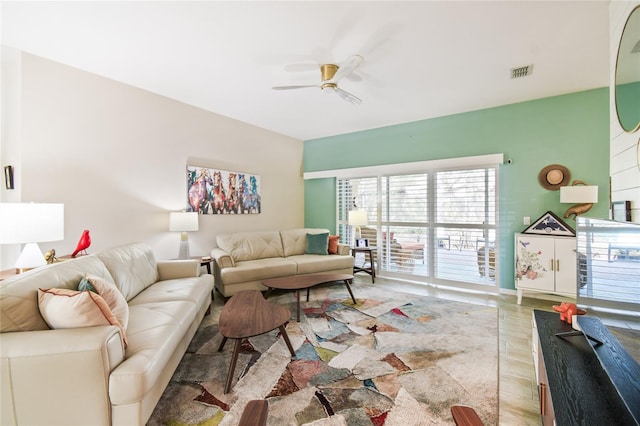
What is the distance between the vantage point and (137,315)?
6.61 feet

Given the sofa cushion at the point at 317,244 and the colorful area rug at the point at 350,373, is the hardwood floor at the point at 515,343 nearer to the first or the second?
the colorful area rug at the point at 350,373

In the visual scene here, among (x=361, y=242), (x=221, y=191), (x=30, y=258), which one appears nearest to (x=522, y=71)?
(x=361, y=242)

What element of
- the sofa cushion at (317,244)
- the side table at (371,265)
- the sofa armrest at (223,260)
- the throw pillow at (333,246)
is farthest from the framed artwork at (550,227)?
the sofa armrest at (223,260)

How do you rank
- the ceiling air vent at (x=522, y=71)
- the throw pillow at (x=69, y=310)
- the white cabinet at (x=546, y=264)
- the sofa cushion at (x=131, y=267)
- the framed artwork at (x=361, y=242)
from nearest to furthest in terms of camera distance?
the throw pillow at (x=69, y=310) → the sofa cushion at (x=131, y=267) → the ceiling air vent at (x=522, y=71) → the white cabinet at (x=546, y=264) → the framed artwork at (x=361, y=242)

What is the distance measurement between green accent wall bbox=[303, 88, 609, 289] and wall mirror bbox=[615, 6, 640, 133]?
2167 millimetres

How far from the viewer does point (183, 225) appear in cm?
361

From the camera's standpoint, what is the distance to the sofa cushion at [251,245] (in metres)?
4.16

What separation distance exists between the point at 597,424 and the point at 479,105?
4052mm

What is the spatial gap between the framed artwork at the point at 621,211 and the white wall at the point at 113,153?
4.58 metres

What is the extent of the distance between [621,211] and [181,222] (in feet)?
14.1

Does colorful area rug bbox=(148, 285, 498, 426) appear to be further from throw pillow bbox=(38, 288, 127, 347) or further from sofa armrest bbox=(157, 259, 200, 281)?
throw pillow bbox=(38, 288, 127, 347)

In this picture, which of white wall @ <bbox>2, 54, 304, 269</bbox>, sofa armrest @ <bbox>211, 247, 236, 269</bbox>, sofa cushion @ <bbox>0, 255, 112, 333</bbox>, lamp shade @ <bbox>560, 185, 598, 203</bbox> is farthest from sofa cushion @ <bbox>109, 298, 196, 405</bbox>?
lamp shade @ <bbox>560, 185, 598, 203</bbox>

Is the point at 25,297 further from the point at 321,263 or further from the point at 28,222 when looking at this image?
the point at 321,263

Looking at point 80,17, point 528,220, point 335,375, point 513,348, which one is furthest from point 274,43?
point 528,220
